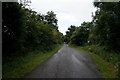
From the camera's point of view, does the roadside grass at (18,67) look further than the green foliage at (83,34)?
No

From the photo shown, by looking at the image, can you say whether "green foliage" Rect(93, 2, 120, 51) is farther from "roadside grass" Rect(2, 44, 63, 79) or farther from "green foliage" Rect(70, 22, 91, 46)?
"green foliage" Rect(70, 22, 91, 46)

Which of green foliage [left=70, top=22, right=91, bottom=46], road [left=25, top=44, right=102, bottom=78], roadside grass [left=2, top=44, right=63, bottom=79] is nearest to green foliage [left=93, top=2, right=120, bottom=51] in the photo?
road [left=25, top=44, right=102, bottom=78]

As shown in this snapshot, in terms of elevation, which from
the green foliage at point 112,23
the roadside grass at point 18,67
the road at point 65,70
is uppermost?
the green foliage at point 112,23

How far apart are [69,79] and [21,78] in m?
2.33

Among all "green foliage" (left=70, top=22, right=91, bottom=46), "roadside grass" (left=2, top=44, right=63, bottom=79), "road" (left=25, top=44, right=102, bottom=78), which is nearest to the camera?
"roadside grass" (left=2, top=44, right=63, bottom=79)

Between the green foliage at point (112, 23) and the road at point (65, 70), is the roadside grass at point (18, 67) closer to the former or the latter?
the road at point (65, 70)

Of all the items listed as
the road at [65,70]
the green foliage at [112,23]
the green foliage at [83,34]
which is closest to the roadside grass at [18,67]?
the road at [65,70]

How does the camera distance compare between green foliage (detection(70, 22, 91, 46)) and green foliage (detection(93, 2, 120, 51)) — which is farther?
green foliage (detection(70, 22, 91, 46))

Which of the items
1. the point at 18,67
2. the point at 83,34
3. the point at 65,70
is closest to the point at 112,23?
the point at 65,70

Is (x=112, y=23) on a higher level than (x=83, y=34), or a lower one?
lower

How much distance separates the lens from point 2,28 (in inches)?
361

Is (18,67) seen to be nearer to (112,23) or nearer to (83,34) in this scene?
(112,23)

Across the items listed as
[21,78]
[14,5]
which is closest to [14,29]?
[14,5]

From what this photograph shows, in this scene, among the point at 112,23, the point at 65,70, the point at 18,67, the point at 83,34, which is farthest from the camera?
the point at 83,34
